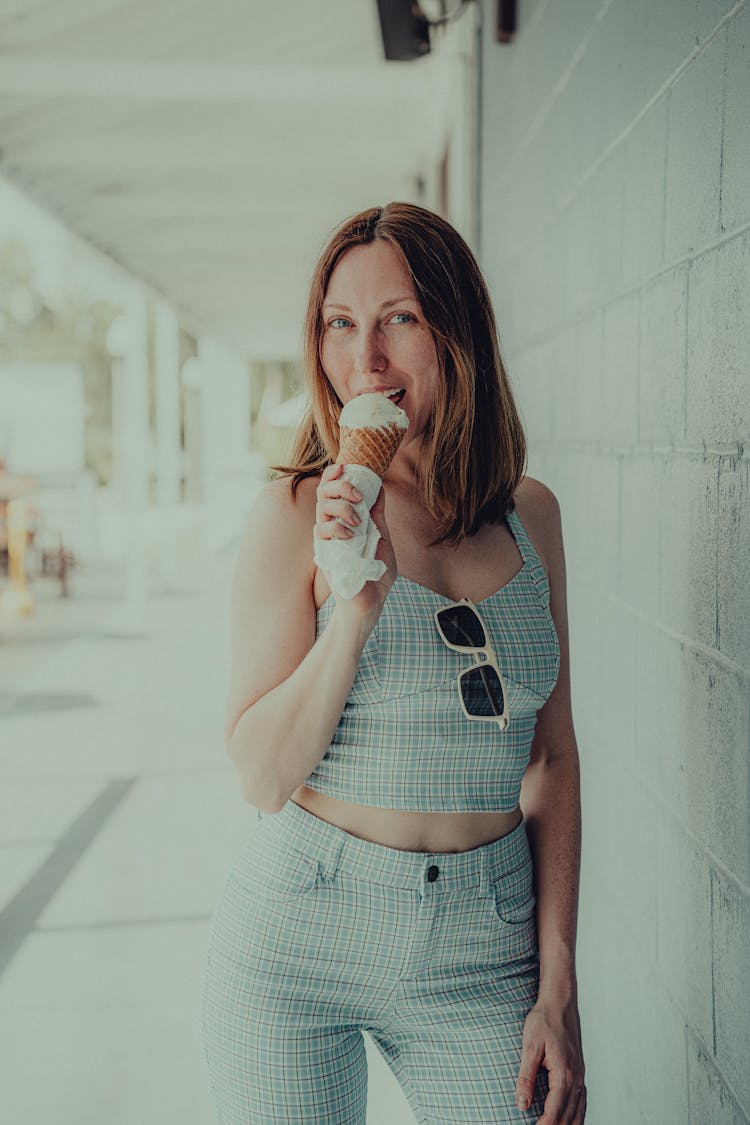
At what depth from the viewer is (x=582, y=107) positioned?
7.22 ft

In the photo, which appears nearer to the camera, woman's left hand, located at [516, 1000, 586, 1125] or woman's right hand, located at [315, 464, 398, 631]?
woman's right hand, located at [315, 464, 398, 631]

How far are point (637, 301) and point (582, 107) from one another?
2.01 ft

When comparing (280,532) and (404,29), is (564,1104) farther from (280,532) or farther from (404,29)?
(404,29)

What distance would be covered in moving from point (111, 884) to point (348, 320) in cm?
304

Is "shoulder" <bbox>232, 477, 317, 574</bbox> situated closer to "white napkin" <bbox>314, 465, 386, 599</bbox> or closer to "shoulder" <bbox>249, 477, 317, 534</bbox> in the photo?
"shoulder" <bbox>249, 477, 317, 534</bbox>

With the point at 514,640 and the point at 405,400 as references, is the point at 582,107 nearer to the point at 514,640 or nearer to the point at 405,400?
the point at 405,400

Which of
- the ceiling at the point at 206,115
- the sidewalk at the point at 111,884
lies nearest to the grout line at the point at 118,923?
the sidewalk at the point at 111,884

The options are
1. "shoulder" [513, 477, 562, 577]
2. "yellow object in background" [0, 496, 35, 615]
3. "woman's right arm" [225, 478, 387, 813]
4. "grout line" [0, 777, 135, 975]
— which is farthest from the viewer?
"yellow object in background" [0, 496, 35, 615]

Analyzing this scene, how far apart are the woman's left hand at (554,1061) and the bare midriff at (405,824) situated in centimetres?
20

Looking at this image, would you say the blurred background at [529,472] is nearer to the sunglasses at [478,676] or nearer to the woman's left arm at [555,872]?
the woman's left arm at [555,872]

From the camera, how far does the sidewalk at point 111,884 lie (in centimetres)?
283

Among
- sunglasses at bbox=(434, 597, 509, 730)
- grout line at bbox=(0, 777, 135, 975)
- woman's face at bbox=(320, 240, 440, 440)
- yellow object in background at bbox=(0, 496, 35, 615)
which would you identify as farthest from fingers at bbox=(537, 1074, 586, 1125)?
yellow object in background at bbox=(0, 496, 35, 615)

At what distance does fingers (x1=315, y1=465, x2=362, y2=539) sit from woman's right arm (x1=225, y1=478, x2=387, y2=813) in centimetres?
12

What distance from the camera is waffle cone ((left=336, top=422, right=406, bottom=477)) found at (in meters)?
1.23
